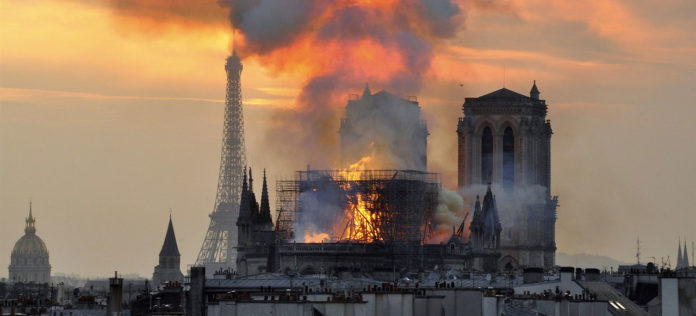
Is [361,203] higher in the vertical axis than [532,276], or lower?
higher

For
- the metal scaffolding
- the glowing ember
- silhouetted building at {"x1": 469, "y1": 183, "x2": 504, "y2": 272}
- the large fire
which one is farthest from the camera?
silhouetted building at {"x1": 469, "y1": 183, "x2": 504, "y2": 272}

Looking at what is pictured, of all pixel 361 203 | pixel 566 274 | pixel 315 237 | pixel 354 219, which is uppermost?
pixel 361 203

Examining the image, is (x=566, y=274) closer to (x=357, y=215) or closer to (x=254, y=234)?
(x=357, y=215)

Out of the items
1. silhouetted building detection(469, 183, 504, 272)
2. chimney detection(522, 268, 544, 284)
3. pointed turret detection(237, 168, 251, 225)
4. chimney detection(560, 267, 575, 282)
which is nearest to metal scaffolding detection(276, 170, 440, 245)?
pointed turret detection(237, 168, 251, 225)

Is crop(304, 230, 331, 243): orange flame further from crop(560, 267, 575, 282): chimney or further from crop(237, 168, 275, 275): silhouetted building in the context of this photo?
crop(560, 267, 575, 282): chimney

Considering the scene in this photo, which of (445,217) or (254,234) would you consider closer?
(254,234)

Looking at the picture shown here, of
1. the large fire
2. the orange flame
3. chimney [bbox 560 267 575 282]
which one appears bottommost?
chimney [bbox 560 267 575 282]

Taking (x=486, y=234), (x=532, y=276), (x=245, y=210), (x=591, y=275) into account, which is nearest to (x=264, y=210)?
(x=245, y=210)

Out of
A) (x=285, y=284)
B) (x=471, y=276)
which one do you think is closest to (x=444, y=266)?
(x=471, y=276)

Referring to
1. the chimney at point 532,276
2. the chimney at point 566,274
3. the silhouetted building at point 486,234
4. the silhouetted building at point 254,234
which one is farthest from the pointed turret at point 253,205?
the chimney at point 566,274

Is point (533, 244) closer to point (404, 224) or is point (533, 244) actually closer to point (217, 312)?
point (404, 224)

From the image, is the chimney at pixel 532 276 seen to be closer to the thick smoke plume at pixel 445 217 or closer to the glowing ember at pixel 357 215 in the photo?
the glowing ember at pixel 357 215
